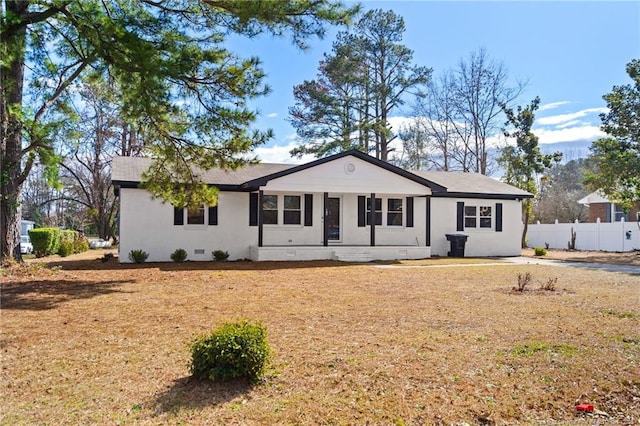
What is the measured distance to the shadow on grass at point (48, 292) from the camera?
8.13 meters

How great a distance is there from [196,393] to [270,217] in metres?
14.4

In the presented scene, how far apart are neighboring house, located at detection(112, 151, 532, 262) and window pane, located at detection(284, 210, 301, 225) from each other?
4cm

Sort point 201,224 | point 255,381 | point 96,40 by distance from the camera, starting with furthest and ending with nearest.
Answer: point 201,224
point 96,40
point 255,381

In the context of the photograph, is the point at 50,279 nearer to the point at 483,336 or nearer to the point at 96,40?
the point at 96,40

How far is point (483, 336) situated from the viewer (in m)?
6.10

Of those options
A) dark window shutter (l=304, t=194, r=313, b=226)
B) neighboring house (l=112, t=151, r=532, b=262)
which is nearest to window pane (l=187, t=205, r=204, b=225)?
neighboring house (l=112, t=151, r=532, b=262)

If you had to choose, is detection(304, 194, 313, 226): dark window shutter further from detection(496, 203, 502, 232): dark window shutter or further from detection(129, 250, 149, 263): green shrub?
detection(496, 203, 502, 232): dark window shutter

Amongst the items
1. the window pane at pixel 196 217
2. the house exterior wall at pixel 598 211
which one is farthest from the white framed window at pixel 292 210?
the house exterior wall at pixel 598 211

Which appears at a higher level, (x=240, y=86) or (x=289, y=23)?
(x=289, y=23)

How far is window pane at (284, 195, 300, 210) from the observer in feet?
61.5

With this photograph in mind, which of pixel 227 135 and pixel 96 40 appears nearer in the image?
pixel 96 40

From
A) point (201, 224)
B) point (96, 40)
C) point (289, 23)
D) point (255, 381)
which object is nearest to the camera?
point (255, 381)

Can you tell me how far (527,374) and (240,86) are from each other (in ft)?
29.0

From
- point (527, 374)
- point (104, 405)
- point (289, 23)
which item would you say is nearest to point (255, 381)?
point (104, 405)
